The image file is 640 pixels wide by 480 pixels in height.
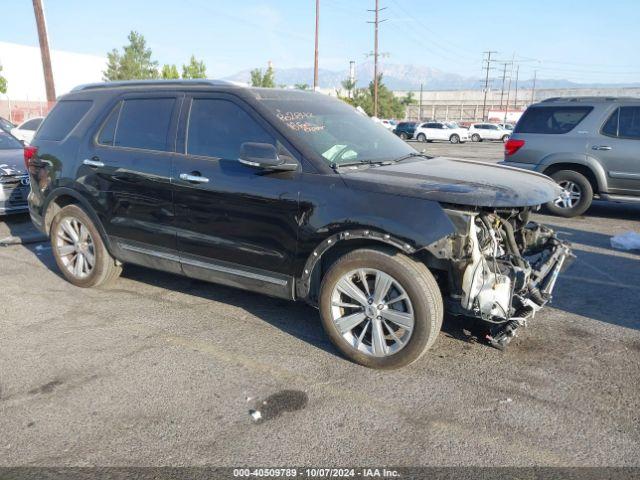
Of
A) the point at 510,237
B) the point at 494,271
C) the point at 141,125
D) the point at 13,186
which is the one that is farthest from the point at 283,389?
the point at 13,186

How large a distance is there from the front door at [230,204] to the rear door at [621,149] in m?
6.61

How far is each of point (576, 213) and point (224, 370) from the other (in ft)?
23.9

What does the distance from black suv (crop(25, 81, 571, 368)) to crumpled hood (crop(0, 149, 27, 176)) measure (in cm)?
335

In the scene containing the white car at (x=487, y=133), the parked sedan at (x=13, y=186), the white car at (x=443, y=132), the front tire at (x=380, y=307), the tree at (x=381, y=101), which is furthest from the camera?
the tree at (x=381, y=101)

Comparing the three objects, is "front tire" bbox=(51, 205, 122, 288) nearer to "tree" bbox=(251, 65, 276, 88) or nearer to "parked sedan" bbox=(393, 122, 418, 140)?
"parked sedan" bbox=(393, 122, 418, 140)

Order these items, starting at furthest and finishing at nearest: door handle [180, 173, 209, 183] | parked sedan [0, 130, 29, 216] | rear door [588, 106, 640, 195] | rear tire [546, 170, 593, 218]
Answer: rear tire [546, 170, 593, 218] < rear door [588, 106, 640, 195] < parked sedan [0, 130, 29, 216] < door handle [180, 173, 209, 183]

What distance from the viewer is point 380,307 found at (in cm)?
367

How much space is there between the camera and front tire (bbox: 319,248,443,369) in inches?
138

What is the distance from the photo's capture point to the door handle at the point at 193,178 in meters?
4.29

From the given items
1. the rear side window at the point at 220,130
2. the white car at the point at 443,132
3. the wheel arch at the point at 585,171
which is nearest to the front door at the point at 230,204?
the rear side window at the point at 220,130

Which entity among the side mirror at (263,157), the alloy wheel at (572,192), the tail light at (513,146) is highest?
the side mirror at (263,157)

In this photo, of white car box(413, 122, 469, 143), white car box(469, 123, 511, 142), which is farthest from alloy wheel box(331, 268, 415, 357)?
white car box(469, 123, 511, 142)

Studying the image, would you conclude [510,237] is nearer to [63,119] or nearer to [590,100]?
[63,119]

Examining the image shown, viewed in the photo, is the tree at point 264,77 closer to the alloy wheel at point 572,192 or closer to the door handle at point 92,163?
the alloy wheel at point 572,192
